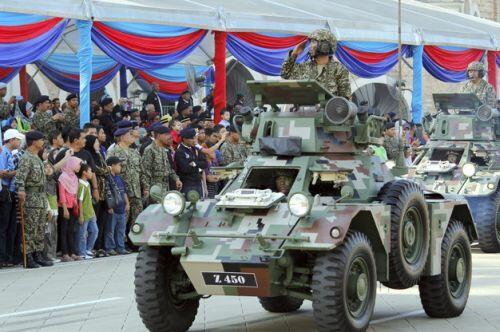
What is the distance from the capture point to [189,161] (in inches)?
785

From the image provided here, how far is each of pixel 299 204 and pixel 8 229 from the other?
25.5ft

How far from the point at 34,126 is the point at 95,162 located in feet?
8.06

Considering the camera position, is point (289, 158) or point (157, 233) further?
point (289, 158)

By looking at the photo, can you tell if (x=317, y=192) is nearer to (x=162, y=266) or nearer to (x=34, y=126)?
(x=162, y=266)

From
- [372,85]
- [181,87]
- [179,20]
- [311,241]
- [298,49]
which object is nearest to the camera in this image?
[311,241]

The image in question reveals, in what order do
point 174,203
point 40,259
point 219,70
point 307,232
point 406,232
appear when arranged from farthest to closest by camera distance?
point 219,70 < point 40,259 < point 406,232 < point 174,203 < point 307,232

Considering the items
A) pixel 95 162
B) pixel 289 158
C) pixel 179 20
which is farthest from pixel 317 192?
pixel 179 20

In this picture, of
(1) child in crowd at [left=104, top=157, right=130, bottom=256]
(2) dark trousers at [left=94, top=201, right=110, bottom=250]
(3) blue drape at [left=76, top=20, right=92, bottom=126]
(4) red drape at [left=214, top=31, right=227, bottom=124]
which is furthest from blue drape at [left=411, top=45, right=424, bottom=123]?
(2) dark trousers at [left=94, top=201, right=110, bottom=250]

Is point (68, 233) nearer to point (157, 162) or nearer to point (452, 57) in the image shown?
point (157, 162)

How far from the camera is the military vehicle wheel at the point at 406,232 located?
36.4 ft

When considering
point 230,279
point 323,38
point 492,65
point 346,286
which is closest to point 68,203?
point 323,38

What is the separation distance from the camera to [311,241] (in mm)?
9945

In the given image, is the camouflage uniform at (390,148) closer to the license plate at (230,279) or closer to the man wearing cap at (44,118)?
the man wearing cap at (44,118)


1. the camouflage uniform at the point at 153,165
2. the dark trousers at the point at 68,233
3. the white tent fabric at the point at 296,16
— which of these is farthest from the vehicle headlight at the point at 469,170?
the dark trousers at the point at 68,233
